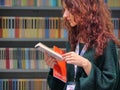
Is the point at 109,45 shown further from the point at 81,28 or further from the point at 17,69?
the point at 17,69

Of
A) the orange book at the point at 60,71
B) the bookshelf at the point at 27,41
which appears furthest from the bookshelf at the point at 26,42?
the orange book at the point at 60,71

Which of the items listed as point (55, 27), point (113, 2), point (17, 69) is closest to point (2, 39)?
point (17, 69)

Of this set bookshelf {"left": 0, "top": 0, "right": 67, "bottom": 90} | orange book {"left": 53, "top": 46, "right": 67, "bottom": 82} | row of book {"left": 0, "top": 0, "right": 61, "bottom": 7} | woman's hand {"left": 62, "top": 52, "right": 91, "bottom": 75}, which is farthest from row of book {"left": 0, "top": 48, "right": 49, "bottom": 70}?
woman's hand {"left": 62, "top": 52, "right": 91, "bottom": 75}

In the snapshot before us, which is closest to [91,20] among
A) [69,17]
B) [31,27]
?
[69,17]

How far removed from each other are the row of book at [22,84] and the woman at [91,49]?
5.26 feet

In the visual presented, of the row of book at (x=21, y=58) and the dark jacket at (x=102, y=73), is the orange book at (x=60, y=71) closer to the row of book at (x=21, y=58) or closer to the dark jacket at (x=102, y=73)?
the dark jacket at (x=102, y=73)

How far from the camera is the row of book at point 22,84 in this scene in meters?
3.24

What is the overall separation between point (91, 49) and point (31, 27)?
1714mm

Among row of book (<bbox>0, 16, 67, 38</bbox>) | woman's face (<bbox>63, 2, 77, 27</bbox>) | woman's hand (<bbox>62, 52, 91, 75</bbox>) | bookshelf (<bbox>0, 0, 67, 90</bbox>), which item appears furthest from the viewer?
bookshelf (<bbox>0, 0, 67, 90</bbox>)

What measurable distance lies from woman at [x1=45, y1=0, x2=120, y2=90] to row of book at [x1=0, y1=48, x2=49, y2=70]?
1.57 metres

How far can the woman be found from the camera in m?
1.50

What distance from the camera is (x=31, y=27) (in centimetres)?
321

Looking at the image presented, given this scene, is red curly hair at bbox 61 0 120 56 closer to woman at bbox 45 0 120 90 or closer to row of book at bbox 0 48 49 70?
woman at bbox 45 0 120 90

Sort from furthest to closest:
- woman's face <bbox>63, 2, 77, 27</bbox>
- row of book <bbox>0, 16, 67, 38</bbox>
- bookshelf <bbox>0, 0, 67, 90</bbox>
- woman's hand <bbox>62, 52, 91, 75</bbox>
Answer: bookshelf <bbox>0, 0, 67, 90</bbox> < row of book <bbox>0, 16, 67, 38</bbox> < woman's face <bbox>63, 2, 77, 27</bbox> < woman's hand <bbox>62, 52, 91, 75</bbox>
